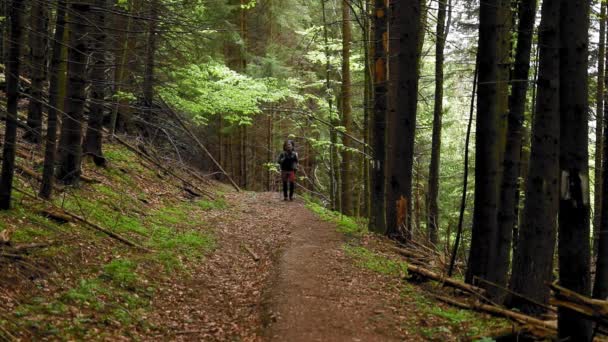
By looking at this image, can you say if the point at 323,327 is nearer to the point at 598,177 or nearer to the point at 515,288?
the point at 515,288

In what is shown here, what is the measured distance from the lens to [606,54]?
48.5 feet

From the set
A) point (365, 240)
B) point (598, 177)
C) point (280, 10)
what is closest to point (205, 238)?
point (365, 240)

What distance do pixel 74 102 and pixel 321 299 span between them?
6552 mm

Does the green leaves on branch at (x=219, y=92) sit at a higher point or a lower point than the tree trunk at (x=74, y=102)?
higher

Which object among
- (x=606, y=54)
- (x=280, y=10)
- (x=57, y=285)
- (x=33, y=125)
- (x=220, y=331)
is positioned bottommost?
(x=220, y=331)

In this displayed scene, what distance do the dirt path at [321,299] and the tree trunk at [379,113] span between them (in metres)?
2.04

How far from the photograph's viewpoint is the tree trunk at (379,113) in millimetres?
12227

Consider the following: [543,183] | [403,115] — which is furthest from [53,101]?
[543,183]

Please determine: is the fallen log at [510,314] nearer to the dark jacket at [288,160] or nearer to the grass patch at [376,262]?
the grass patch at [376,262]

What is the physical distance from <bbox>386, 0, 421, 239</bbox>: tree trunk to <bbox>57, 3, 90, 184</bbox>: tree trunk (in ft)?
20.8

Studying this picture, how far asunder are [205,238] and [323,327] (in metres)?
5.51

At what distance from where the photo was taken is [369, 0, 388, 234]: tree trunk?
1223 centimetres

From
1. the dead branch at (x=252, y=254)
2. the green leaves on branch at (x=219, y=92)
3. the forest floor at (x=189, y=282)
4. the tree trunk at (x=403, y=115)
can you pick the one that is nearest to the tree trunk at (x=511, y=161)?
the forest floor at (x=189, y=282)

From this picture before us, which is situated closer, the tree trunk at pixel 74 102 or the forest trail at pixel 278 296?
the forest trail at pixel 278 296
